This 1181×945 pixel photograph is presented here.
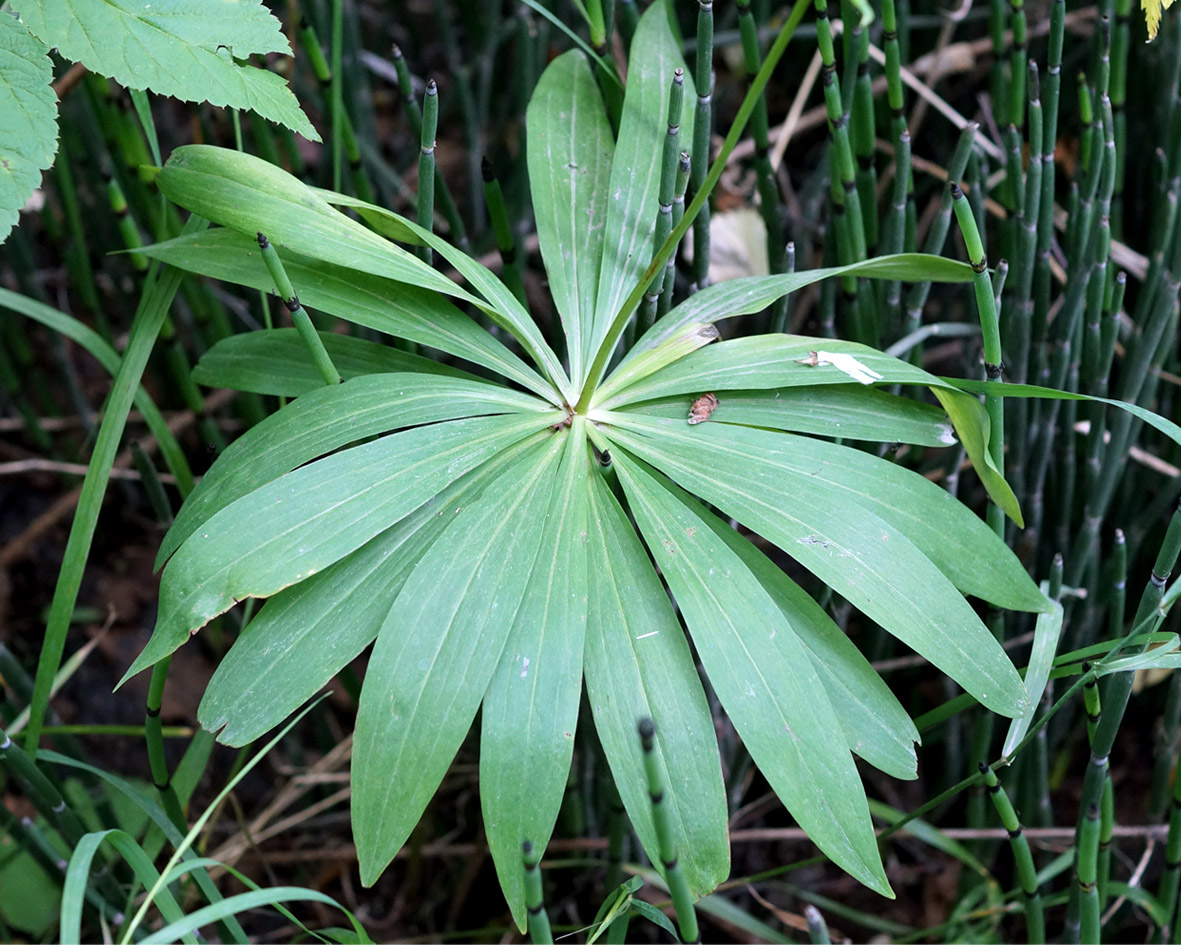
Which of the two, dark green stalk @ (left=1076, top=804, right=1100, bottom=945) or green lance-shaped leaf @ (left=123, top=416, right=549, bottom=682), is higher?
green lance-shaped leaf @ (left=123, top=416, right=549, bottom=682)

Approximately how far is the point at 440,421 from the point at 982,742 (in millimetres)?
697

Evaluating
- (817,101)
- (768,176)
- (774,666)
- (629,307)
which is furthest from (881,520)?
(817,101)

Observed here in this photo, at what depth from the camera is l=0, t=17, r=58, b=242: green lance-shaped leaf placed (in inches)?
27.5

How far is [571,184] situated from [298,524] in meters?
0.42

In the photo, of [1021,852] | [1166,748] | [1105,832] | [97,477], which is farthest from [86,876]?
[1166,748]

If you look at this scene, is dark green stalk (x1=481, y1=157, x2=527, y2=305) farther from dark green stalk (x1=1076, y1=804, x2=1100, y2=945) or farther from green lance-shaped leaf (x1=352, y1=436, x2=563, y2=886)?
dark green stalk (x1=1076, y1=804, x2=1100, y2=945)

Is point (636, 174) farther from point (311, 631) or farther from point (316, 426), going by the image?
point (311, 631)

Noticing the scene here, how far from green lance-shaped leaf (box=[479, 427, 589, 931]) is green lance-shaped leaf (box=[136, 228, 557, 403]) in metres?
0.19

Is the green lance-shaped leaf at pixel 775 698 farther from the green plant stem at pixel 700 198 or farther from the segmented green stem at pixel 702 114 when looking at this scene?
the segmented green stem at pixel 702 114

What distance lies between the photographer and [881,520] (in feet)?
2.51

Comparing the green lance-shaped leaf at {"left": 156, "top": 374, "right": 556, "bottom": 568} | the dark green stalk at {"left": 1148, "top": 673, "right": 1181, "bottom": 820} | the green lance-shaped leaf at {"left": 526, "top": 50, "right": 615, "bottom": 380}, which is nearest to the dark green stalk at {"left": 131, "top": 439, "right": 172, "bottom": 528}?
the green lance-shaped leaf at {"left": 156, "top": 374, "right": 556, "bottom": 568}

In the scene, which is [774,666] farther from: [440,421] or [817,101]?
[817,101]

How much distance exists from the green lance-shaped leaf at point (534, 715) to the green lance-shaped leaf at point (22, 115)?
459 mm

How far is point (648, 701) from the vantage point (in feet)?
2.35
